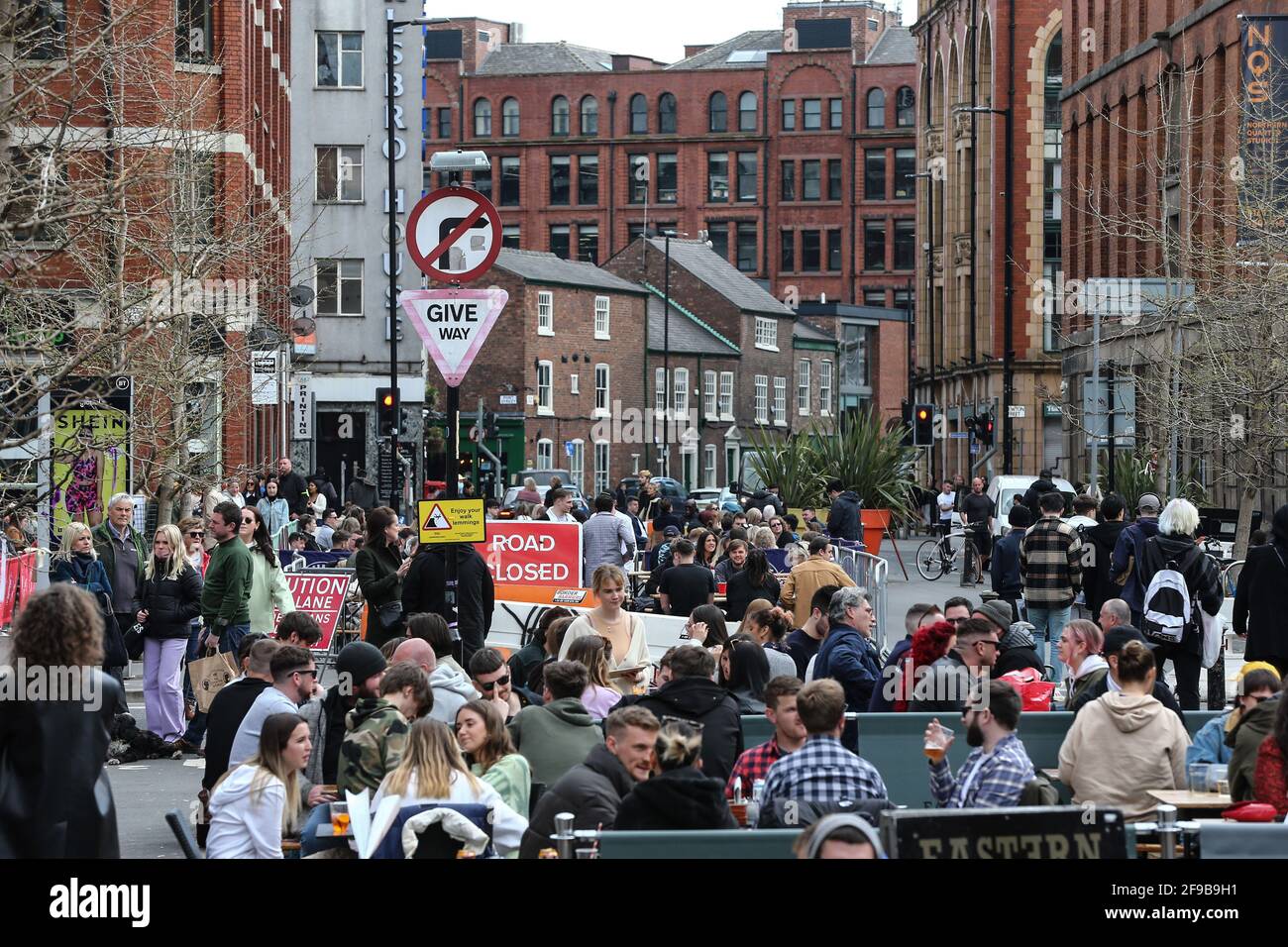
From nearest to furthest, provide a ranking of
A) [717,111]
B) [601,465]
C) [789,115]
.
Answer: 1. [601,465]
2. [789,115]
3. [717,111]

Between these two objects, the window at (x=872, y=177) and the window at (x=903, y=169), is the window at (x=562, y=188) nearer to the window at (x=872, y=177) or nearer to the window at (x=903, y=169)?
the window at (x=872, y=177)

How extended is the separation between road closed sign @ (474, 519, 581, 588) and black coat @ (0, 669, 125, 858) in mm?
13976

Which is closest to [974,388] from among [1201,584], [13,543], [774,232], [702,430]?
[702,430]

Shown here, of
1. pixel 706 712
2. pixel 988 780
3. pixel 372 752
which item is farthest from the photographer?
pixel 706 712

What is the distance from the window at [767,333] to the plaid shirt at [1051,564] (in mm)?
73635

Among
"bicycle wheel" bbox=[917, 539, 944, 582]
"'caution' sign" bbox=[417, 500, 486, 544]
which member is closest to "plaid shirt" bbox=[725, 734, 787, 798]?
"'caution' sign" bbox=[417, 500, 486, 544]

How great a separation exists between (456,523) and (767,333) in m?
80.2

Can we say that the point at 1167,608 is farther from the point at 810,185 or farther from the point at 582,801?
the point at 810,185

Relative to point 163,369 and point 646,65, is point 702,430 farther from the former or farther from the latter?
point 163,369

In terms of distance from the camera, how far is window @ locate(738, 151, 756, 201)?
113 m

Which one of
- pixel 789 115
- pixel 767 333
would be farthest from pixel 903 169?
pixel 767 333

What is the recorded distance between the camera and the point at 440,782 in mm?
8391

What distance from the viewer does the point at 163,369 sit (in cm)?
2502
